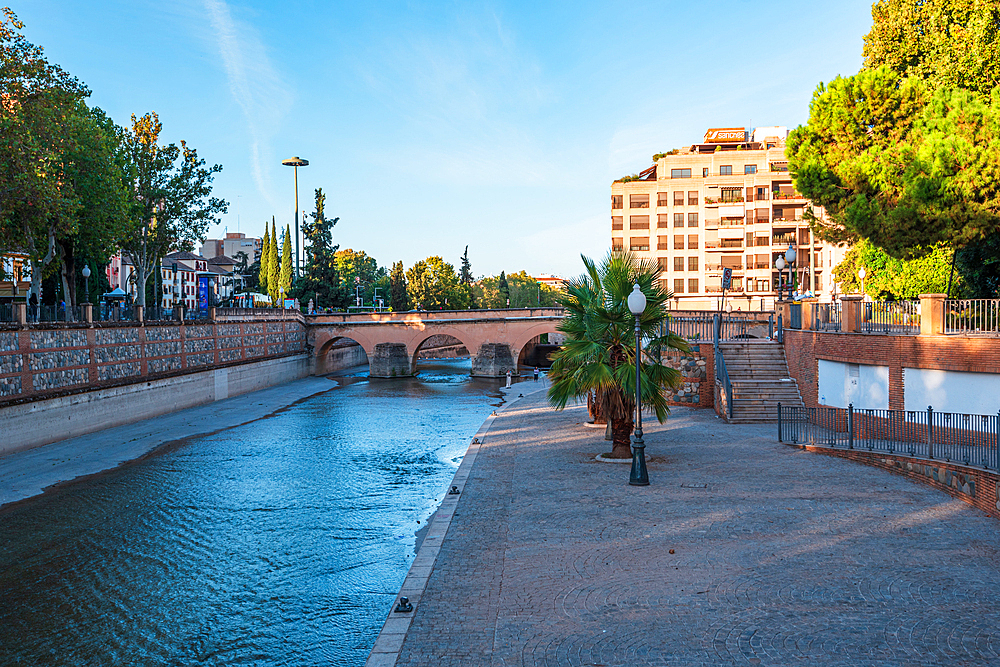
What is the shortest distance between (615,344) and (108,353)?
2838 cm

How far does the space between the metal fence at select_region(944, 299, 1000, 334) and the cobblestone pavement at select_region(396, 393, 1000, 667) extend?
5.44 m

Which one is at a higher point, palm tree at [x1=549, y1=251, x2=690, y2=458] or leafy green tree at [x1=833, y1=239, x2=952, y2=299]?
leafy green tree at [x1=833, y1=239, x2=952, y2=299]

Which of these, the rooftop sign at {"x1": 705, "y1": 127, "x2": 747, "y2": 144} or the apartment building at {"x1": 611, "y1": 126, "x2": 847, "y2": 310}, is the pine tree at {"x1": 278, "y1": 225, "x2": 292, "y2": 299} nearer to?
the apartment building at {"x1": 611, "y1": 126, "x2": 847, "y2": 310}

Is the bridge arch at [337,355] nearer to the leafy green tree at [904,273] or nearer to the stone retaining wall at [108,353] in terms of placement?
the stone retaining wall at [108,353]

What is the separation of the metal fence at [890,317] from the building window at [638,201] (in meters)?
57.9

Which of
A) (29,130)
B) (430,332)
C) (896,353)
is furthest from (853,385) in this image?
(430,332)

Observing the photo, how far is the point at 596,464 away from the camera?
1978 cm

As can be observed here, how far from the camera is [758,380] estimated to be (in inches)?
1146

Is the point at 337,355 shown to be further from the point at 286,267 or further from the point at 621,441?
the point at 621,441

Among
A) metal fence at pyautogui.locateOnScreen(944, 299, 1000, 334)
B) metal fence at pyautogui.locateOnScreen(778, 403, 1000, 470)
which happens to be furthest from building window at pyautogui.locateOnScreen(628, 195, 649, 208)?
metal fence at pyautogui.locateOnScreen(944, 299, 1000, 334)

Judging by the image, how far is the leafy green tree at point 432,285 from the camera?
98.9 meters

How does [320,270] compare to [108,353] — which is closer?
[108,353]

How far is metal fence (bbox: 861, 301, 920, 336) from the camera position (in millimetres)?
22219

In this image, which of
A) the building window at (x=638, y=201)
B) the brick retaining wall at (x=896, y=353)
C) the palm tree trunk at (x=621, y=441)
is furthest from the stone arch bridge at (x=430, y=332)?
the palm tree trunk at (x=621, y=441)
